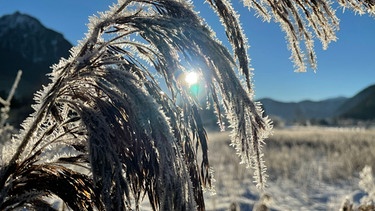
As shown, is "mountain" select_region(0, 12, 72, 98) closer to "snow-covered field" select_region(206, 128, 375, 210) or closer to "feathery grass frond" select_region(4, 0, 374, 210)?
"snow-covered field" select_region(206, 128, 375, 210)

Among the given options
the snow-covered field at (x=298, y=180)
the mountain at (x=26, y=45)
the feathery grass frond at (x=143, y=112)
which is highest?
the mountain at (x=26, y=45)

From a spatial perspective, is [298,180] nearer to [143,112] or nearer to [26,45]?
[143,112]

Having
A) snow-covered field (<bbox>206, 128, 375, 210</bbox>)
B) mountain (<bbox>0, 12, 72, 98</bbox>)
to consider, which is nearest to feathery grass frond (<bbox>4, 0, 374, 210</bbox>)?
snow-covered field (<bbox>206, 128, 375, 210</bbox>)

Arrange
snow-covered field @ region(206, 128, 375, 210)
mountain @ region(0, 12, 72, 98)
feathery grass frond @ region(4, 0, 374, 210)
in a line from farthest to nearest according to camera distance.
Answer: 1. mountain @ region(0, 12, 72, 98)
2. snow-covered field @ region(206, 128, 375, 210)
3. feathery grass frond @ region(4, 0, 374, 210)

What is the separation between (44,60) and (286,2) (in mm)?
62112

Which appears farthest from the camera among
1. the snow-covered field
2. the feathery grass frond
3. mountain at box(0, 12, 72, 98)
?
mountain at box(0, 12, 72, 98)

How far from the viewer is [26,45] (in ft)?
206

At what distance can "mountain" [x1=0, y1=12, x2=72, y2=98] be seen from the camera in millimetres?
58403

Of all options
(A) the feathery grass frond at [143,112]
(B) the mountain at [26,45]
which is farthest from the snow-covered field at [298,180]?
(B) the mountain at [26,45]

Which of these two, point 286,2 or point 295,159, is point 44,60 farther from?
point 286,2

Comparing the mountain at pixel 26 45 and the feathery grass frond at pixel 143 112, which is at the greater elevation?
the mountain at pixel 26 45

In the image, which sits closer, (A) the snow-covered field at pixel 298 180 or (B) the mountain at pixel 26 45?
(A) the snow-covered field at pixel 298 180

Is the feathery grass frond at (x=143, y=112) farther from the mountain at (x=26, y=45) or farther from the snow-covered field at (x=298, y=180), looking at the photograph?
Answer: the mountain at (x=26, y=45)

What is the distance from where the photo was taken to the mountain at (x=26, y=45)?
192ft
